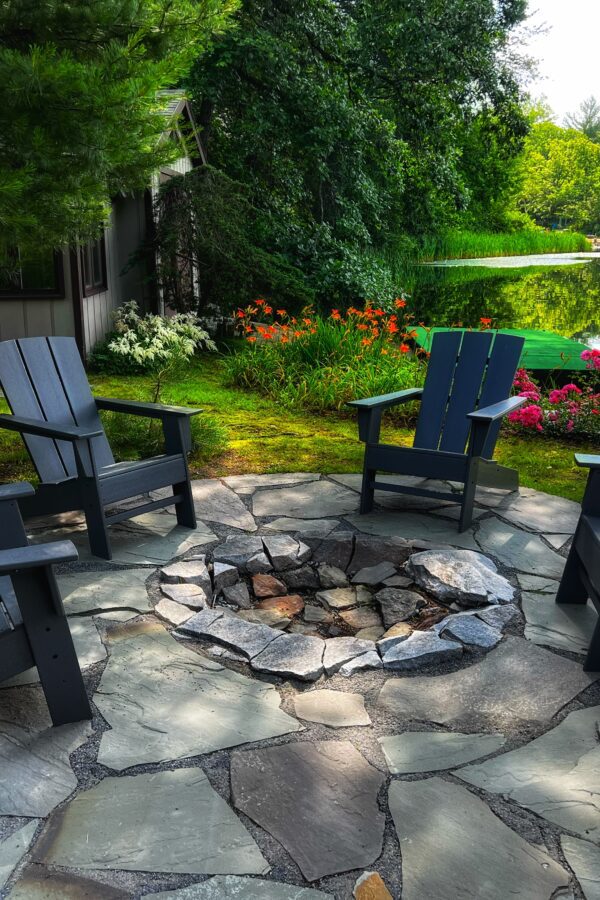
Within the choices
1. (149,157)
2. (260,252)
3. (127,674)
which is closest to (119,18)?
(149,157)

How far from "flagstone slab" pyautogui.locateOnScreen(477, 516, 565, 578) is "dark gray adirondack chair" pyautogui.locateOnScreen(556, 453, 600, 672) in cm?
26

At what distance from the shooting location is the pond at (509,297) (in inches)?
507

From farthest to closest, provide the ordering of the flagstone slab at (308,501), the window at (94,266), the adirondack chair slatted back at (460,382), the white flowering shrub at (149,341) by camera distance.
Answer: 1. the window at (94,266)
2. the white flowering shrub at (149,341)
3. the adirondack chair slatted back at (460,382)
4. the flagstone slab at (308,501)

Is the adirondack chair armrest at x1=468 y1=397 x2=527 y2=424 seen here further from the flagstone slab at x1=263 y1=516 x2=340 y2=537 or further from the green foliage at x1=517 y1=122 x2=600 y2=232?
the green foliage at x1=517 y1=122 x2=600 y2=232

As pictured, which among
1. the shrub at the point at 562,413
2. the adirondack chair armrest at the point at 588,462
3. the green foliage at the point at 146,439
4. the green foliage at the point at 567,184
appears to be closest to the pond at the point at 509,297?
the shrub at the point at 562,413

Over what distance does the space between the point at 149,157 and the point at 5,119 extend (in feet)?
2.19

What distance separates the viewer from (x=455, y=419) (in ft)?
13.7

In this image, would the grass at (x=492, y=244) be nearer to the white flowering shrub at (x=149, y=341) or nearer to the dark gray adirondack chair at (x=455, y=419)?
the white flowering shrub at (x=149, y=341)

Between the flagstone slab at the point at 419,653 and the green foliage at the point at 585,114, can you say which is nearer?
the flagstone slab at the point at 419,653

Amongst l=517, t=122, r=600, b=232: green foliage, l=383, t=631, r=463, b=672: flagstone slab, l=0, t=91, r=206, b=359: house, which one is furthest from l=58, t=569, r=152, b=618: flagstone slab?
l=517, t=122, r=600, b=232: green foliage

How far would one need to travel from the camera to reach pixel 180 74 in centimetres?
305

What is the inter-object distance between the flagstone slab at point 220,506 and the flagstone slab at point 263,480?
0.23 feet

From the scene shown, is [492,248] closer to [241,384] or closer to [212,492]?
[241,384]

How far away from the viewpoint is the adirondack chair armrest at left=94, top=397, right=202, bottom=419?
359 cm
